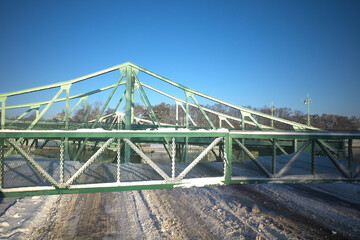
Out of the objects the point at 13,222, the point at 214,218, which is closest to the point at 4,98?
the point at 13,222

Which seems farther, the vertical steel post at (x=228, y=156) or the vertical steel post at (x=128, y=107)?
the vertical steel post at (x=128, y=107)

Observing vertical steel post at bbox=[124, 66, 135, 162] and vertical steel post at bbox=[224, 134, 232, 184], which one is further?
vertical steel post at bbox=[124, 66, 135, 162]

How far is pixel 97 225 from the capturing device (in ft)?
10.4

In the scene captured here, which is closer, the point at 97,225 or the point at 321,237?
the point at 321,237

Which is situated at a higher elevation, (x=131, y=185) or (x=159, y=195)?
(x=131, y=185)

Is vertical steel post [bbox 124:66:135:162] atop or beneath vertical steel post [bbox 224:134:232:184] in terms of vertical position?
atop

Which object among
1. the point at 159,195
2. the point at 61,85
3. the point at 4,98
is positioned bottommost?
the point at 159,195

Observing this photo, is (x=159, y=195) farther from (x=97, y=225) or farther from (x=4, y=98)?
(x=4, y=98)

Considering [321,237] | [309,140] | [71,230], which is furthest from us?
[309,140]

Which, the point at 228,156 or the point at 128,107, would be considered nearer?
the point at 228,156

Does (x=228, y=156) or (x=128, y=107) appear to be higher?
(x=128, y=107)

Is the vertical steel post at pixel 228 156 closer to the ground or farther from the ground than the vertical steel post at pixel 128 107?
closer to the ground

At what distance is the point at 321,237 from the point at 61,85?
14739 mm

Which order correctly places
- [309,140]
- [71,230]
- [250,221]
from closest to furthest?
[71,230] < [250,221] < [309,140]
